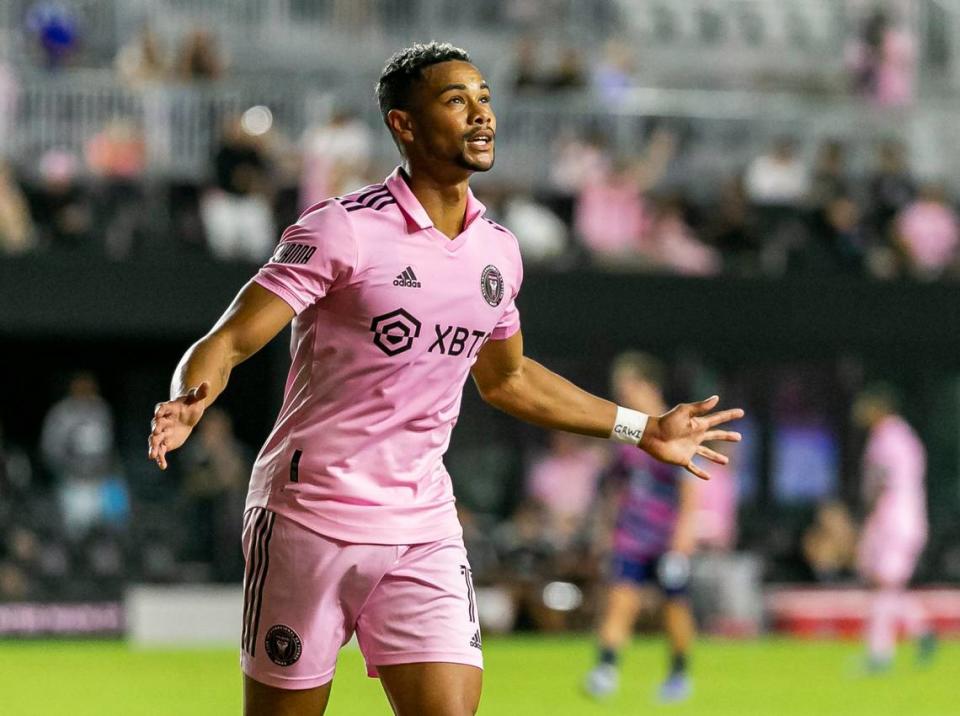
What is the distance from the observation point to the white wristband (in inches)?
234

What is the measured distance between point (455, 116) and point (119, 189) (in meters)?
13.6

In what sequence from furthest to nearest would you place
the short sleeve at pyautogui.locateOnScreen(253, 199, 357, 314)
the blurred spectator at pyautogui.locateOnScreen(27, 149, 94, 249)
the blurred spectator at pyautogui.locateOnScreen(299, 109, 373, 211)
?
1. the blurred spectator at pyautogui.locateOnScreen(27, 149, 94, 249)
2. the blurred spectator at pyautogui.locateOnScreen(299, 109, 373, 211)
3. the short sleeve at pyautogui.locateOnScreen(253, 199, 357, 314)

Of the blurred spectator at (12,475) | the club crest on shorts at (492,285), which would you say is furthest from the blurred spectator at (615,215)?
the club crest on shorts at (492,285)

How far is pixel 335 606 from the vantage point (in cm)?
540

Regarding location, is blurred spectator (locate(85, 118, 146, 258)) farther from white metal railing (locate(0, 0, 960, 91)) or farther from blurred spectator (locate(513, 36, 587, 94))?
blurred spectator (locate(513, 36, 587, 94))

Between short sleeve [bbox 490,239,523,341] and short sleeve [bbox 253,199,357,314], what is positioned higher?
short sleeve [bbox 253,199,357,314]

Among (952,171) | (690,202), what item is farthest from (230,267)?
(952,171)

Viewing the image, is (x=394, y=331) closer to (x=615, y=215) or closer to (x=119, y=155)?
(x=119, y=155)

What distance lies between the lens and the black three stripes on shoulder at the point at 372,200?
5.30m

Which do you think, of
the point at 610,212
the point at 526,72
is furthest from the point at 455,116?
the point at 526,72

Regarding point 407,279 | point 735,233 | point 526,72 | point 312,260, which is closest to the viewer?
point 312,260

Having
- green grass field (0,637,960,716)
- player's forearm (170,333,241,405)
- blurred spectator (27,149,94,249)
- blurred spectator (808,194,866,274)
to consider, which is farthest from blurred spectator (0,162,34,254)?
player's forearm (170,333,241,405)

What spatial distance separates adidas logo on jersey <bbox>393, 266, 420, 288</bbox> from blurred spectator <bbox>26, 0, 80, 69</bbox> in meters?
14.7

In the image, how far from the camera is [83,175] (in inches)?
730
